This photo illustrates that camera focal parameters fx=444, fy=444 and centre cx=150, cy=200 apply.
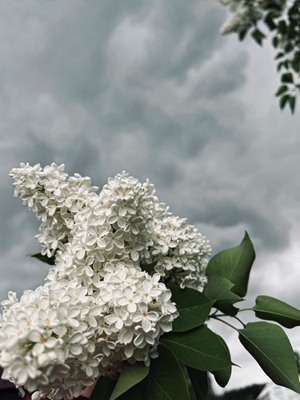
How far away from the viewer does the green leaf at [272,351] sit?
70cm

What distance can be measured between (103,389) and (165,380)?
0.31 ft

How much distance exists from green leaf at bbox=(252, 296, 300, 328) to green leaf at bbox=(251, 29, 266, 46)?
2.26 ft

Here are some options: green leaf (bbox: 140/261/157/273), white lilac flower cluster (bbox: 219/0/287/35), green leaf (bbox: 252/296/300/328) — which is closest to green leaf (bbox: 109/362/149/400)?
green leaf (bbox: 140/261/157/273)

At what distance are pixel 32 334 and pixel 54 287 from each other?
11cm

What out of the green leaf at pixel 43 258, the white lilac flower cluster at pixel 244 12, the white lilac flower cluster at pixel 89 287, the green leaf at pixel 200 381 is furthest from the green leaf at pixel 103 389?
the white lilac flower cluster at pixel 244 12

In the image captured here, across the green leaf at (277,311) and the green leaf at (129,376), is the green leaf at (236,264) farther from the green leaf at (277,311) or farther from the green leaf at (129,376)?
the green leaf at (129,376)

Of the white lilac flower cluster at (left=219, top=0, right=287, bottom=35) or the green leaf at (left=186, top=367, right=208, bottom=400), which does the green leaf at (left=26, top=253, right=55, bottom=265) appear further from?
the white lilac flower cluster at (left=219, top=0, right=287, bottom=35)

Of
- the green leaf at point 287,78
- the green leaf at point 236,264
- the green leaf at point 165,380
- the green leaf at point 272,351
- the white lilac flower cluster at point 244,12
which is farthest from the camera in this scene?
the green leaf at point 287,78

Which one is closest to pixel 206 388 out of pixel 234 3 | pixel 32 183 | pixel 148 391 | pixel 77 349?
pixel 148 391

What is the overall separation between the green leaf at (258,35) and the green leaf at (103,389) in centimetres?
92

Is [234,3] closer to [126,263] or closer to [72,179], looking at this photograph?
[72,179]

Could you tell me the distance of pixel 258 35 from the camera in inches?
45.9

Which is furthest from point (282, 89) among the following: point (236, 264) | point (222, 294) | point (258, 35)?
point (222, 294)

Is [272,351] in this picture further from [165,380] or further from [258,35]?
[258,35]
